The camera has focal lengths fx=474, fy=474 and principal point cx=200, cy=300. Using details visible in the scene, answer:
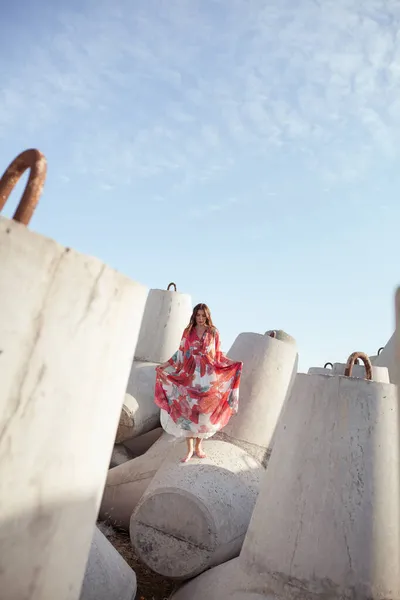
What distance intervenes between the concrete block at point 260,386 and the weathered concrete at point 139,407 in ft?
2.99

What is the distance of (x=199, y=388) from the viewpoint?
13.5 feet

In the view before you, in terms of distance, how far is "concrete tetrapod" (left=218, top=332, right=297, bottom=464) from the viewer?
13.7ft

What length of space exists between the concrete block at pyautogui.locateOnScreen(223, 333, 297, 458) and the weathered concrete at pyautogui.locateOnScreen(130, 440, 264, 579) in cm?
116

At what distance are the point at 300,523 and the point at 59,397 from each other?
1520mm

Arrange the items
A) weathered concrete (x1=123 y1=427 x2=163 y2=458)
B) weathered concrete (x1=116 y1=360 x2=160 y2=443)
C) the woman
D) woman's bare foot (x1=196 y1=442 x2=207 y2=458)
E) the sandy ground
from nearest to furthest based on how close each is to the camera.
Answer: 1. the sandy ground
2. woman's bare foot (x1=196 y1=442 x2=207 y2=458)
3. the woman
4. weathered concrete (x1=116 y1=360 x2=160 y2=443)
5. weathered concrete (x1=123 y1=427 x2=163 y2=458)

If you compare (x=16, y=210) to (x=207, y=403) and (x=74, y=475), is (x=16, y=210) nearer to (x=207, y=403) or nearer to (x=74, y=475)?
(x=74, y=475)

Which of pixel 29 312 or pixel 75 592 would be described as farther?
pixel 75 592

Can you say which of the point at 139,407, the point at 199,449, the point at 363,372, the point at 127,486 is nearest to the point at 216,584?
the point at 199,449

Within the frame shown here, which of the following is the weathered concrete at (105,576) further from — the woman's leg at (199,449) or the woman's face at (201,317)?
the woman's face at (201,317)

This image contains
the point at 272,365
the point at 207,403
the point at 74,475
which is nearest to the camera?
the point at 74,475

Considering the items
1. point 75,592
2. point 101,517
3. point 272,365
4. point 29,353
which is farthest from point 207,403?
point 29,353

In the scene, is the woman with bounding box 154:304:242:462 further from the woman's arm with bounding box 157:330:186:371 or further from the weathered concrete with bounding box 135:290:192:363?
the weathered concrete with bounding box 135:290:192:363

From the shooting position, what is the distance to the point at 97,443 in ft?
3.34

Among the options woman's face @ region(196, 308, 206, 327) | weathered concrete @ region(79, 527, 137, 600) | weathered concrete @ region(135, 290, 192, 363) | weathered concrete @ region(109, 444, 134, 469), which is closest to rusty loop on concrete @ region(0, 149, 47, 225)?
weathered concrete @ region(79, 527, 137, 600)
